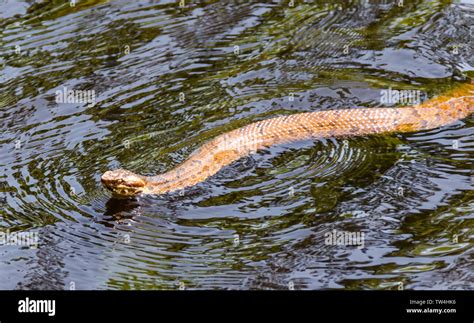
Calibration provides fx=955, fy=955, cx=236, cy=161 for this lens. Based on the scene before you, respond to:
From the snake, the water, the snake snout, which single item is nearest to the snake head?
the snake snout

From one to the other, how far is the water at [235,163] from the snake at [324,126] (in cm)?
22

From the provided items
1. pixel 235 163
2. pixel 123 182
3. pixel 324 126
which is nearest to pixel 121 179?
pixel 123 182

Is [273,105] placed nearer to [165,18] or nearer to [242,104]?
[242,104]

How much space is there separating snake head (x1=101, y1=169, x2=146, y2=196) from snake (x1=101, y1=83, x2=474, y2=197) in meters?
0.57

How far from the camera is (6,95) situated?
15.4 metres

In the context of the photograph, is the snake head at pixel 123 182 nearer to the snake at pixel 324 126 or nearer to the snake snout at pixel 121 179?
the snake snout at pixel 121 179

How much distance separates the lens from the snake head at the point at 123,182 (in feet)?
41.5

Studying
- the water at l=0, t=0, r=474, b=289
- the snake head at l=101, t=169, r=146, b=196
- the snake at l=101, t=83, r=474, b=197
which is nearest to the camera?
the water at l=0, t=0, r=474, b=289

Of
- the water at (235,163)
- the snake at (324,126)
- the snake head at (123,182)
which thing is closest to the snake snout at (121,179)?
the snake head at (123,182)

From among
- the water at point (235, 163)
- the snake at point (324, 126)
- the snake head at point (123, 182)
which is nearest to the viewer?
the water at point (235, 163)

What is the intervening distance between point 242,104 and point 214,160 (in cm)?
181

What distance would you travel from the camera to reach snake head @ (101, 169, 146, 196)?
12664 mm

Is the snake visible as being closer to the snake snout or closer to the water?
the water

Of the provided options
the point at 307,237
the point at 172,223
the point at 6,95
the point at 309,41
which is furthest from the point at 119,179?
the point at 309,41
